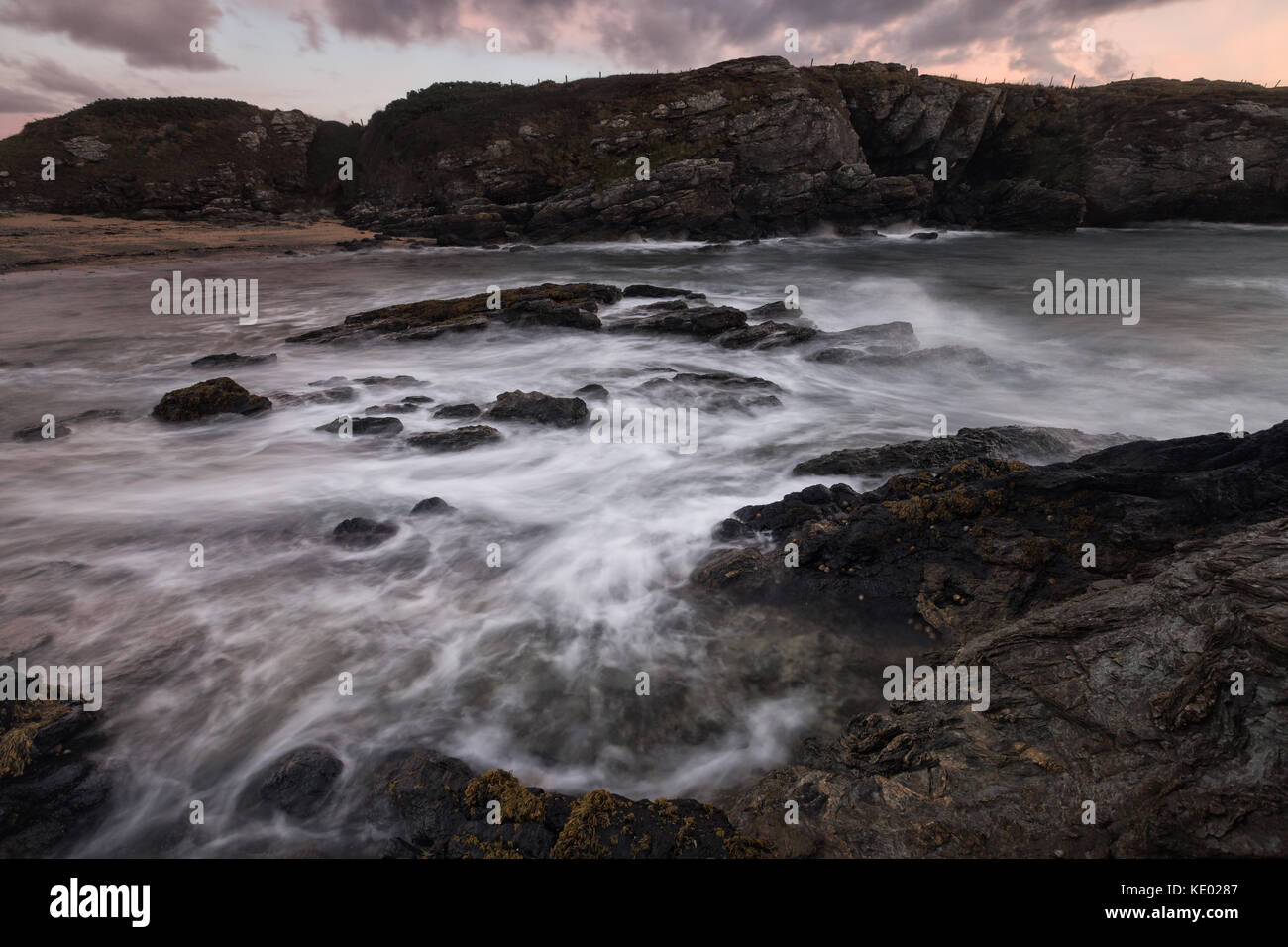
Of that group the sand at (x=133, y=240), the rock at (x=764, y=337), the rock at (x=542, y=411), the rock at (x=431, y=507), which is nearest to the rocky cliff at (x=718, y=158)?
the sand at (x=133, y=240)

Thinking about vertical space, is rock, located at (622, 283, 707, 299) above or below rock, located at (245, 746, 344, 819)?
above

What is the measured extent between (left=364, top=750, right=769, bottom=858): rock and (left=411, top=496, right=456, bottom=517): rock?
5121 mm

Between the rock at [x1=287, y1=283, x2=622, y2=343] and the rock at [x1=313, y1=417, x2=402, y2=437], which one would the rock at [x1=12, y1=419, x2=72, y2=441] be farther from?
the rock at [x1=287, y1=283, x2=622, y2=343]

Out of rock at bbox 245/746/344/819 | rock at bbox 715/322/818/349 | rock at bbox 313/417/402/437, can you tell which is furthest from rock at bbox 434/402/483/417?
rock at bbox 245/746/344/819

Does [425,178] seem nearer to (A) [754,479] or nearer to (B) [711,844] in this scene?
(A) [754,479]

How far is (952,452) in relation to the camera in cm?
A: 935

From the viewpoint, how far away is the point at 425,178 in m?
52.2

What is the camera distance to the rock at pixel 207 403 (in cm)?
1313

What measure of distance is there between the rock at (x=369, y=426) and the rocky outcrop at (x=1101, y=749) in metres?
10.2

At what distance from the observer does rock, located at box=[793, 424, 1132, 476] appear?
934cm

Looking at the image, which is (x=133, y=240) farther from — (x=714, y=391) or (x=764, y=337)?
(x=714, y=391)

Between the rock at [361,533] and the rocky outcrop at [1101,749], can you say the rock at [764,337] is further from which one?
the rocky outcrop at [1101,749]
